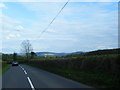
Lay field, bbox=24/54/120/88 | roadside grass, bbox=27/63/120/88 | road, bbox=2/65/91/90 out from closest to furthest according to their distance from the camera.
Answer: roadside grass, bbox=27/63/120/88
road, bbox=2/65/91/90
field, bbox=24/54/120/88

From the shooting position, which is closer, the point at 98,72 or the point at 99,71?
the point at 98,72

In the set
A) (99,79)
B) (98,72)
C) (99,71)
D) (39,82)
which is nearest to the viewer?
(99,79)

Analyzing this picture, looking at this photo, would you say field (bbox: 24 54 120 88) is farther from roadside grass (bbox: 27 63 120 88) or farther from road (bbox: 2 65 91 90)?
road (bbox: 2 65 91 90)

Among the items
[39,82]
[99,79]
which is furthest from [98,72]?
[39,82]

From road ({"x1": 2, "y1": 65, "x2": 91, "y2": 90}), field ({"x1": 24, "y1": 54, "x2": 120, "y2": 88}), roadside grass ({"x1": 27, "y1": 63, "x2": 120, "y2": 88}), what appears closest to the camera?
roadside grass ({"x1": 27, "y1": 63, "x2": 120, "y2": 88})

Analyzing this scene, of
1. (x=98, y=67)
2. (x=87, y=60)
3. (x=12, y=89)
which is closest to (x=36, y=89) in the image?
(x=12, y=89)

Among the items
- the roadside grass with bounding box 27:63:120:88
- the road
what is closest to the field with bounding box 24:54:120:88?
the roadside grass with bounding box 27:63:120:88

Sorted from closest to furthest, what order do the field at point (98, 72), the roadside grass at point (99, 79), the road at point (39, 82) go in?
the roadside grass at point (99, 79) → the road at point (39, 82) → the field at point (98, 72)

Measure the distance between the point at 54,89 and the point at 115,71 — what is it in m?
5.45

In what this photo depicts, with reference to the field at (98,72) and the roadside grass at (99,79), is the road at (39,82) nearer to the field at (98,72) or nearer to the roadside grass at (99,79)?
the roadside grass at (99,79)

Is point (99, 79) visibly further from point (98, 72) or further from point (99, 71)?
point (99, 71)

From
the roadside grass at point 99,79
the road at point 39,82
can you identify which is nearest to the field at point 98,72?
the roadside grass at point 99,79

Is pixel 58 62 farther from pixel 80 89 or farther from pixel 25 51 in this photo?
pixel 25 51

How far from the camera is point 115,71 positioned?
43.8 ft
